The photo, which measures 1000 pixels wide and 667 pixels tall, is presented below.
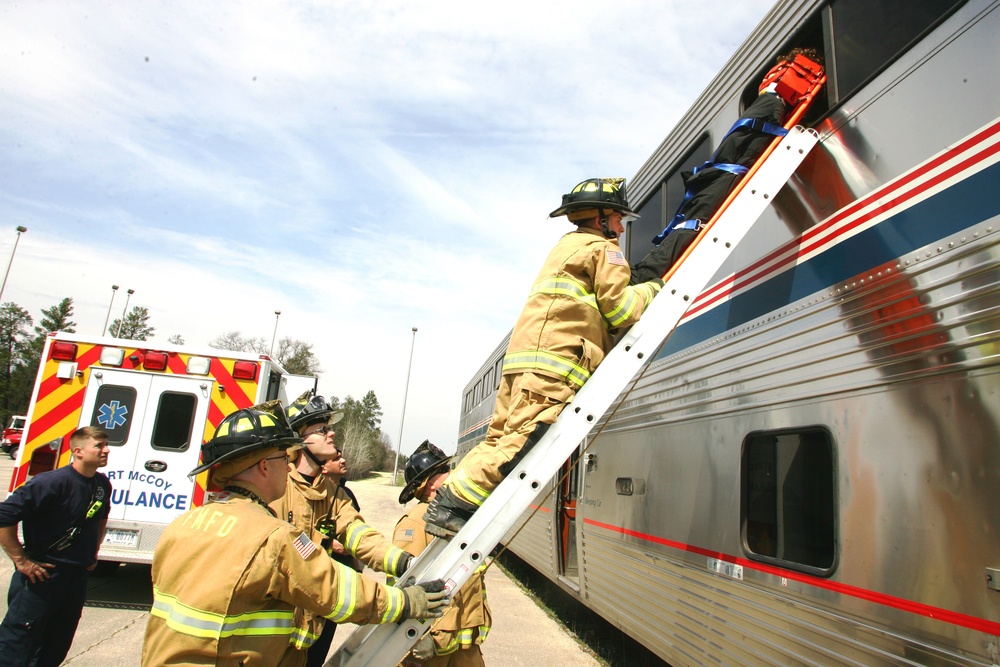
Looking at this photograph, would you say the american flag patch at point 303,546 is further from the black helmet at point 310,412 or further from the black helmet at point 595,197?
the black helmet at point 595,197

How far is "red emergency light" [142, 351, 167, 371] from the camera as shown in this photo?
7000 mm

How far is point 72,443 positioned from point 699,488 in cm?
407

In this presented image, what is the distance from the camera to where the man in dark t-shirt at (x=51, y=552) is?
391 centimetres

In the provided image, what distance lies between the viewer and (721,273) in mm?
3967

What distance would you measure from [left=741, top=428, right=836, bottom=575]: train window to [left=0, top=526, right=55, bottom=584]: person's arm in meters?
4.01

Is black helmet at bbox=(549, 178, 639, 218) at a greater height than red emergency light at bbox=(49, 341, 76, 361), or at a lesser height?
greater

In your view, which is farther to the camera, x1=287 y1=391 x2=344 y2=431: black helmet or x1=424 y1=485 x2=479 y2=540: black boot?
x1=287 y1=391 x2=344 y2=431: black helmet

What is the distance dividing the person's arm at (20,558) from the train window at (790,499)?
158 inches

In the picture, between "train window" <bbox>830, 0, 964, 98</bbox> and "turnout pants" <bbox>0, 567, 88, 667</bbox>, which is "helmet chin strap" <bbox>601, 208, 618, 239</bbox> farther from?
"turnout pants" <bbox>0, 567, 88, 667</bbox>

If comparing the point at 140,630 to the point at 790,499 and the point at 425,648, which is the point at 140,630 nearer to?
the point at 425,648

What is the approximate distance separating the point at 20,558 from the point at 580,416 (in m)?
3.55

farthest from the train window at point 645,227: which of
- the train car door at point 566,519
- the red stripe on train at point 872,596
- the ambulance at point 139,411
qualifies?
the ambulance at point 139,411

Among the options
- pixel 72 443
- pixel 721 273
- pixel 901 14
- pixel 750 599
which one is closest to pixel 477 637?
pixel 750 599

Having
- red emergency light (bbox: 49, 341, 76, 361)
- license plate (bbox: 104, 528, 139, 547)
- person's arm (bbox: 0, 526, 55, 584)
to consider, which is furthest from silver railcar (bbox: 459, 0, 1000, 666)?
red emergency light (bbox: 49, 341, 76, 361)
